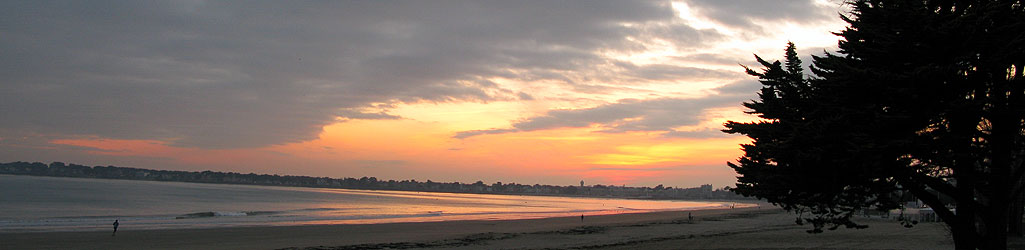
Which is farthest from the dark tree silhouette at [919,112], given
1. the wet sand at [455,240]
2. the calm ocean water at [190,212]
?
the calm ocean water at [190,212]

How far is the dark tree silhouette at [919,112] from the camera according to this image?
10289 millimetres

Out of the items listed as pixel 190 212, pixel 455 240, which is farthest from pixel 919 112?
pixel 190 212

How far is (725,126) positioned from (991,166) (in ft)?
13.9

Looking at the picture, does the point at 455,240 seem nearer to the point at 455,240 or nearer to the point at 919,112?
the point at 455,240

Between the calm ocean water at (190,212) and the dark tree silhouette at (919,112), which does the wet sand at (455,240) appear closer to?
the calm ocean water at (190,212)

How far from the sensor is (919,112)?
34.7ft

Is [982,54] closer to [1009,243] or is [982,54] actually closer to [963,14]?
[963,14]

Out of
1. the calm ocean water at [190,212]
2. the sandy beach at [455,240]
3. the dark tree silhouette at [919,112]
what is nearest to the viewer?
the dark tree silhouette at [919,112]

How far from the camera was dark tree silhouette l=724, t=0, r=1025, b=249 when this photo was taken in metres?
10.3

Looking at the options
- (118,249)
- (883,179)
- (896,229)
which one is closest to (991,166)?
(883,179)

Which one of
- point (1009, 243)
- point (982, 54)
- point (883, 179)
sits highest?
point (982, 54)

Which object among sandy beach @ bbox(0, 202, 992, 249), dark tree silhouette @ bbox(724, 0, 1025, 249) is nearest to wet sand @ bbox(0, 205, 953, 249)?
sandy beach @ bbox(0, 202, 992, 249)

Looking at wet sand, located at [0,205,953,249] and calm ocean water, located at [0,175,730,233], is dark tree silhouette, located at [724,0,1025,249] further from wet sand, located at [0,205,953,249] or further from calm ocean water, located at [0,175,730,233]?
calm ocean water, located at [0,175,730,233]

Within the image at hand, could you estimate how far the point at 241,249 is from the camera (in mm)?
31391
